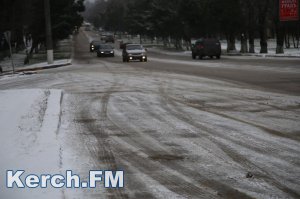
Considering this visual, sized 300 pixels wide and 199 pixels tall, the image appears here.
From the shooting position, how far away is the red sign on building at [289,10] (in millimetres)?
46344

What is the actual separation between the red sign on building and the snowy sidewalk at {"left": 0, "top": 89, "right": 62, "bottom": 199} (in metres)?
34.7

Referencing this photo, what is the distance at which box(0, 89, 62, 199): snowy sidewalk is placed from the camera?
277 inches

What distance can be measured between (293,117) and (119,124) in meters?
3.82

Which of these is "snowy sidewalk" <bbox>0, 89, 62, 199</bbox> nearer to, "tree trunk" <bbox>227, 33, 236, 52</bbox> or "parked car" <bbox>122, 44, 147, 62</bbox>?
"parked car" <bbox>122, 44, 147, 62</bbox>

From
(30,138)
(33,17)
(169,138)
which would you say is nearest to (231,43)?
(33,17)

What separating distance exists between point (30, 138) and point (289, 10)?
4062cm

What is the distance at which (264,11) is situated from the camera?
51688 millimetres

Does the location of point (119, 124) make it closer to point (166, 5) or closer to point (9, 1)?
point (9, 1)

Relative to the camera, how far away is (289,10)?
46.5 metres

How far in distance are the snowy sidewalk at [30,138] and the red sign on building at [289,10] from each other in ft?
114

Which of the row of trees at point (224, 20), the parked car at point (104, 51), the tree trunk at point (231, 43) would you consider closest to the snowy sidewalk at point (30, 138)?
the row of trees at point (224, 20)

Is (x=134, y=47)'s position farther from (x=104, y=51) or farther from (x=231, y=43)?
(x=231, y=43)

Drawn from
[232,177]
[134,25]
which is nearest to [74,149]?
[232,177]

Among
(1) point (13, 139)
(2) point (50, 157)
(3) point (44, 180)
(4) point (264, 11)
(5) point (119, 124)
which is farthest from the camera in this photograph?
(4) point (264, 11)
